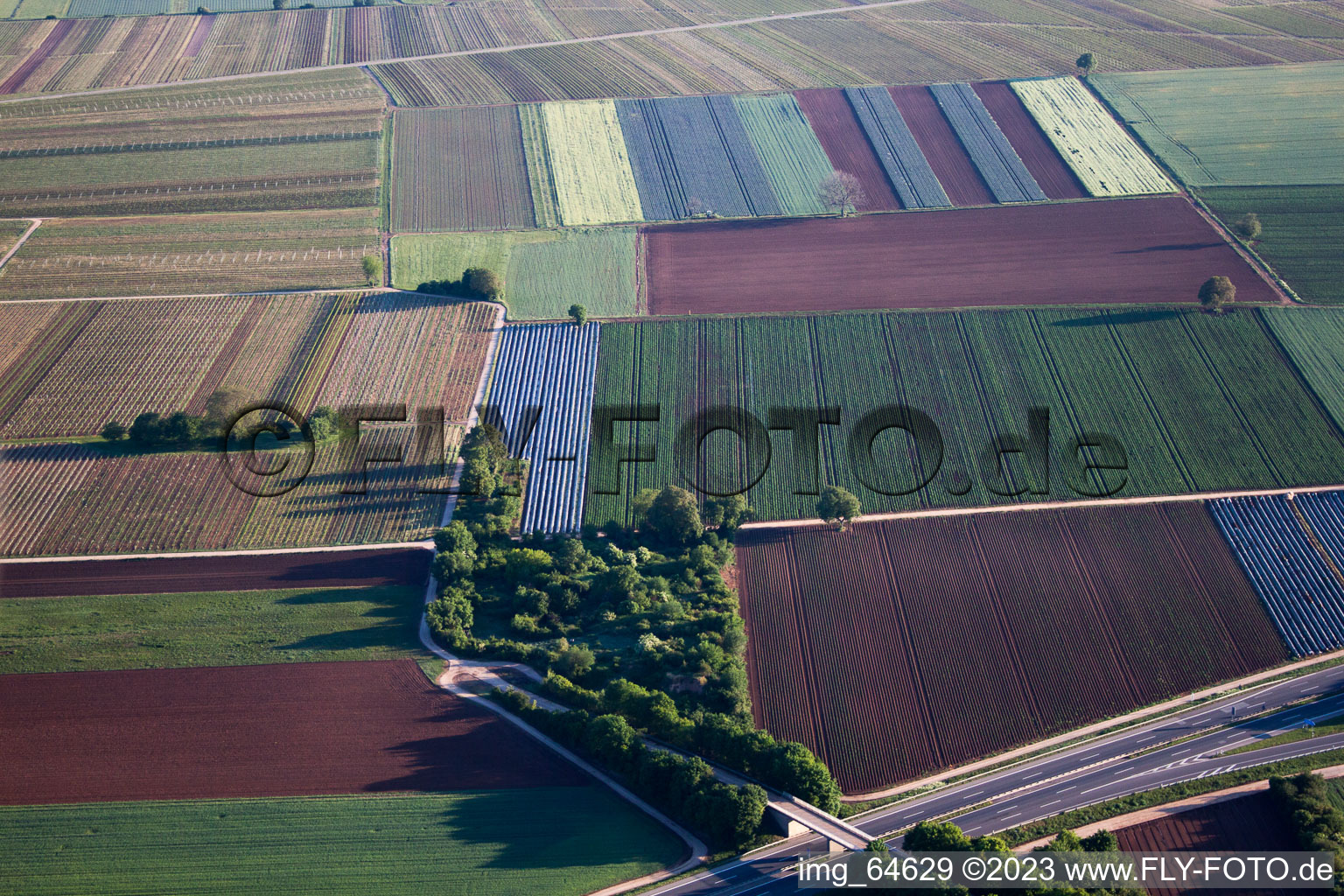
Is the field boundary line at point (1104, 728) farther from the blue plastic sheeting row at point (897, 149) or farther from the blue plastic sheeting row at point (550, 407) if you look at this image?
the blue plastic sheeting row at point (897, 149)

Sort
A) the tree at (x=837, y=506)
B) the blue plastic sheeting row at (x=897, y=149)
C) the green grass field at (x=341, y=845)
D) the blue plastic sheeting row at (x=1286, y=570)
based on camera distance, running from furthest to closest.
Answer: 1. the blue plastic sheeting row at (x=897, y=149)
2. the tree at (x=837, y=506)
3. the blue plastic sheeting row at (x=1286, y=570)
4. the green grass field at (x=341, y=845)

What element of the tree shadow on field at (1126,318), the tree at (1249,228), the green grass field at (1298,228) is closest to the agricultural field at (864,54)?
the green grass field at (1298,228)

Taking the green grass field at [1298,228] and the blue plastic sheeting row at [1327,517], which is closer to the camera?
the blue plastic sheeting row at [1327,517]

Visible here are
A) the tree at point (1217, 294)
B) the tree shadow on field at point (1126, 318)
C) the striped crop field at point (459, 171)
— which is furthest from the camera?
the striped crop field at point (459, 171)

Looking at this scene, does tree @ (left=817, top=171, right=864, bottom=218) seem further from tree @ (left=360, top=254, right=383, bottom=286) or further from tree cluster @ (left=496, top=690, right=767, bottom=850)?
tree cluster @ (left=496, top=690, right=767, bottom=850)

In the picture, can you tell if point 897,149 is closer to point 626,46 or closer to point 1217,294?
point 1217,294

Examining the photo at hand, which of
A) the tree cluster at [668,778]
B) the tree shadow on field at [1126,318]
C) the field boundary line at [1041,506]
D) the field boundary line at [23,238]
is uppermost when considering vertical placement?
the field boundary line at [23,238]

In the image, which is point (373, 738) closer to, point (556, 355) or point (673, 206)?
point (556, 355)

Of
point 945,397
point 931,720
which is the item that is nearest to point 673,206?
point 945,397
